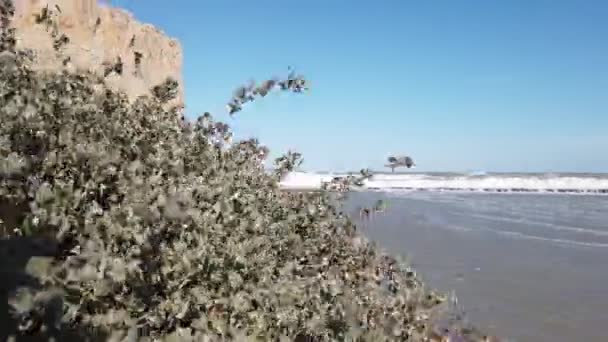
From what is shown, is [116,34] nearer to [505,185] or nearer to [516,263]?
[516,263]

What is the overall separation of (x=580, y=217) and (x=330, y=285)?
23.4 m

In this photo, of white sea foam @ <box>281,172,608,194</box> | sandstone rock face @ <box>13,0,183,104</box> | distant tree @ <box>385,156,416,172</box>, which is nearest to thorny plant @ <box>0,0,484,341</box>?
distant tree @ <box>385,156,416,172</box>

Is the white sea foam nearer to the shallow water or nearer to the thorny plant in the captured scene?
the shallow water

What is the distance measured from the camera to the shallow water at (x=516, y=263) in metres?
8.44

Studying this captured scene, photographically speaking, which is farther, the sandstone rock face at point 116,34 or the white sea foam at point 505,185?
the white sea foam at point 505,185

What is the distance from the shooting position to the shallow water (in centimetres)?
844

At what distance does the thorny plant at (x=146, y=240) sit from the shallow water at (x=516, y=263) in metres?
1.54

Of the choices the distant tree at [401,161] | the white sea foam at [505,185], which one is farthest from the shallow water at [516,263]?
the white sea foam at [505,185]

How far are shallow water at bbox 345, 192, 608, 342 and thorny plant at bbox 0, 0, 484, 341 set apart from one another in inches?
60.5

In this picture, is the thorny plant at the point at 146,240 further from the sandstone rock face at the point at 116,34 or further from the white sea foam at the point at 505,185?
the white sea foam at the point at 505,185

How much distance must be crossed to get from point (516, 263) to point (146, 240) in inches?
460

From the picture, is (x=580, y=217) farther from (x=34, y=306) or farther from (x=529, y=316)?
(x=34, y=306)

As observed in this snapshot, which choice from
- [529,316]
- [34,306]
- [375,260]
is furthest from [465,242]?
[34,306]

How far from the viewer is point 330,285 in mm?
3143
